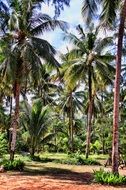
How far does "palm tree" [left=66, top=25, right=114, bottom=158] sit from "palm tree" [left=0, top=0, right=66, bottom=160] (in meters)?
6.54

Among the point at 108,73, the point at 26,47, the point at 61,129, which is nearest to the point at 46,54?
the point at 26,47

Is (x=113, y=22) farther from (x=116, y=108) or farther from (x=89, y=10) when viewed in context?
(x=116, y=108)

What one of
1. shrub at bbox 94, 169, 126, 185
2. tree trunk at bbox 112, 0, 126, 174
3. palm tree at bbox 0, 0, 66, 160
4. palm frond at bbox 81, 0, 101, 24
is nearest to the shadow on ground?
shrub at bbox 94, 169, 126, 185

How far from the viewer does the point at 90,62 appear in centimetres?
3194

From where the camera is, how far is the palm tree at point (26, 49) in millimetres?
22756

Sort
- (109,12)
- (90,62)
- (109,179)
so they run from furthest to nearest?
(90,62)
(109,12)
(109,179)

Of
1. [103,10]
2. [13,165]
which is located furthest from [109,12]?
[13,165]

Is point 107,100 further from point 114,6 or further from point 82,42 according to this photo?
point 114,6

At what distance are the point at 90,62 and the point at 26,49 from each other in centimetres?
1010

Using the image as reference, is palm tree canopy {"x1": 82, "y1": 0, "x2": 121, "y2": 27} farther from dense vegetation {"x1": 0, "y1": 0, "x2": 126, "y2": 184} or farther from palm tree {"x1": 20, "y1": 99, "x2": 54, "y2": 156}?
palm tree {"x1": 20, "y1": 99, "x2": 54, "y2": 156}

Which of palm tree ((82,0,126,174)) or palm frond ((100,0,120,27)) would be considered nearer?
palm tree ((82,0,126,174))

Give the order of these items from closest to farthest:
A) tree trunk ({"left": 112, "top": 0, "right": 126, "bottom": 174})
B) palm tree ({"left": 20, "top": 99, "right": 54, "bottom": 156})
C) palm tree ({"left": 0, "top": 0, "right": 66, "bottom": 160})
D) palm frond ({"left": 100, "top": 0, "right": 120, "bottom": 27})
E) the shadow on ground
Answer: tree trunk ({"left": 112, "top": 0, "right": 126, "bottom": 174}) → the shadow on ground → palm frond ({"left": 100, "top": 0, "right": 120, "bottom": 27}) → palm tree ({"left": 0, "top": 0, "right": 66, "bottom": 160}) → palm tree ({"left": 20, "top": 99, "right": 54, "bottom": 156})

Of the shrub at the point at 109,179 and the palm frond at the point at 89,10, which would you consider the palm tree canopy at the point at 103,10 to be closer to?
the palm frond at the point at 89,10

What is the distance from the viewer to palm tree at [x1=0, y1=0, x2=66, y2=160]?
2276 cm
